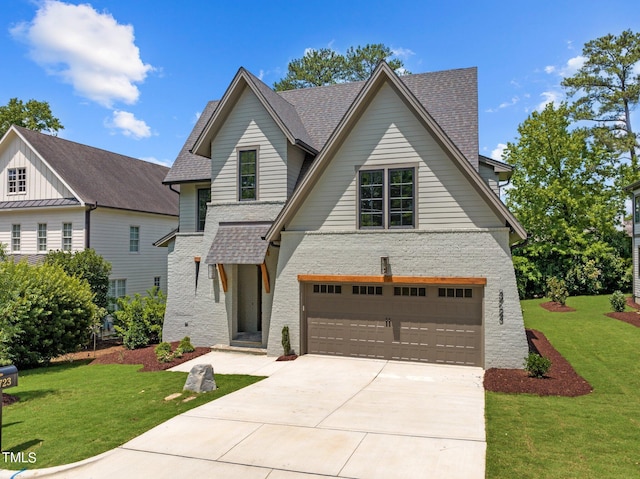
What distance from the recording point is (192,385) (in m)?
11.2

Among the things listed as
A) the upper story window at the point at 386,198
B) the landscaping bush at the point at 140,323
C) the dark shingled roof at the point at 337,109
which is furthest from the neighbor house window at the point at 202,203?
the upper story window at the point at 386,198

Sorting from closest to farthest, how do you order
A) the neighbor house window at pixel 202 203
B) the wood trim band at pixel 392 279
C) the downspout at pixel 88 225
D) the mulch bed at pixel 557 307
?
the wood trim band at pixel 392 279 → the neighbor house window at pixel 202 203 → the downspout at pixel 88 225 → the mulch bed at pixel 557 307

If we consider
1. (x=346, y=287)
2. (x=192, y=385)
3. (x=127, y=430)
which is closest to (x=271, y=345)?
(x=346, y=287)

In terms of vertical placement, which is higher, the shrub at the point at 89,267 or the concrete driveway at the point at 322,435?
the shrub at the point at 89,267

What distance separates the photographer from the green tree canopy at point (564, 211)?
30.8m

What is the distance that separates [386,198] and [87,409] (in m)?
9.75

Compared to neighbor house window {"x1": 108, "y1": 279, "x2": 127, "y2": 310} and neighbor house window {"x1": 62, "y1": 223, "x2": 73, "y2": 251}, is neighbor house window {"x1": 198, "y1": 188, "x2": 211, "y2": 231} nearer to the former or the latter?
neighbor house window {"x1": 108, "y1": 279, "x2": 127, "y2": 310}

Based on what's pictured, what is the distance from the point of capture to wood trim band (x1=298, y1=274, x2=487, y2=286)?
12.9 metres

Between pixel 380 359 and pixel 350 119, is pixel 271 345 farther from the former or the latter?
pixel 350 119

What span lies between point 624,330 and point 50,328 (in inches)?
877

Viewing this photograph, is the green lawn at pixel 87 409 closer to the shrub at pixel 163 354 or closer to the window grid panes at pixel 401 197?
the shrub at pixel 163 354

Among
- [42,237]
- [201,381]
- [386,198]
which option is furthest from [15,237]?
[386,198]

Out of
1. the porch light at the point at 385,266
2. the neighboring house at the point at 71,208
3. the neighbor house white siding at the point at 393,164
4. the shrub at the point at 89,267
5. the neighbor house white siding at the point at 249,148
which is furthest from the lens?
the neighboring house at the point at 71,208

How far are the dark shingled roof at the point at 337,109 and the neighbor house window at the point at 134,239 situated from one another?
9849 millimetres
